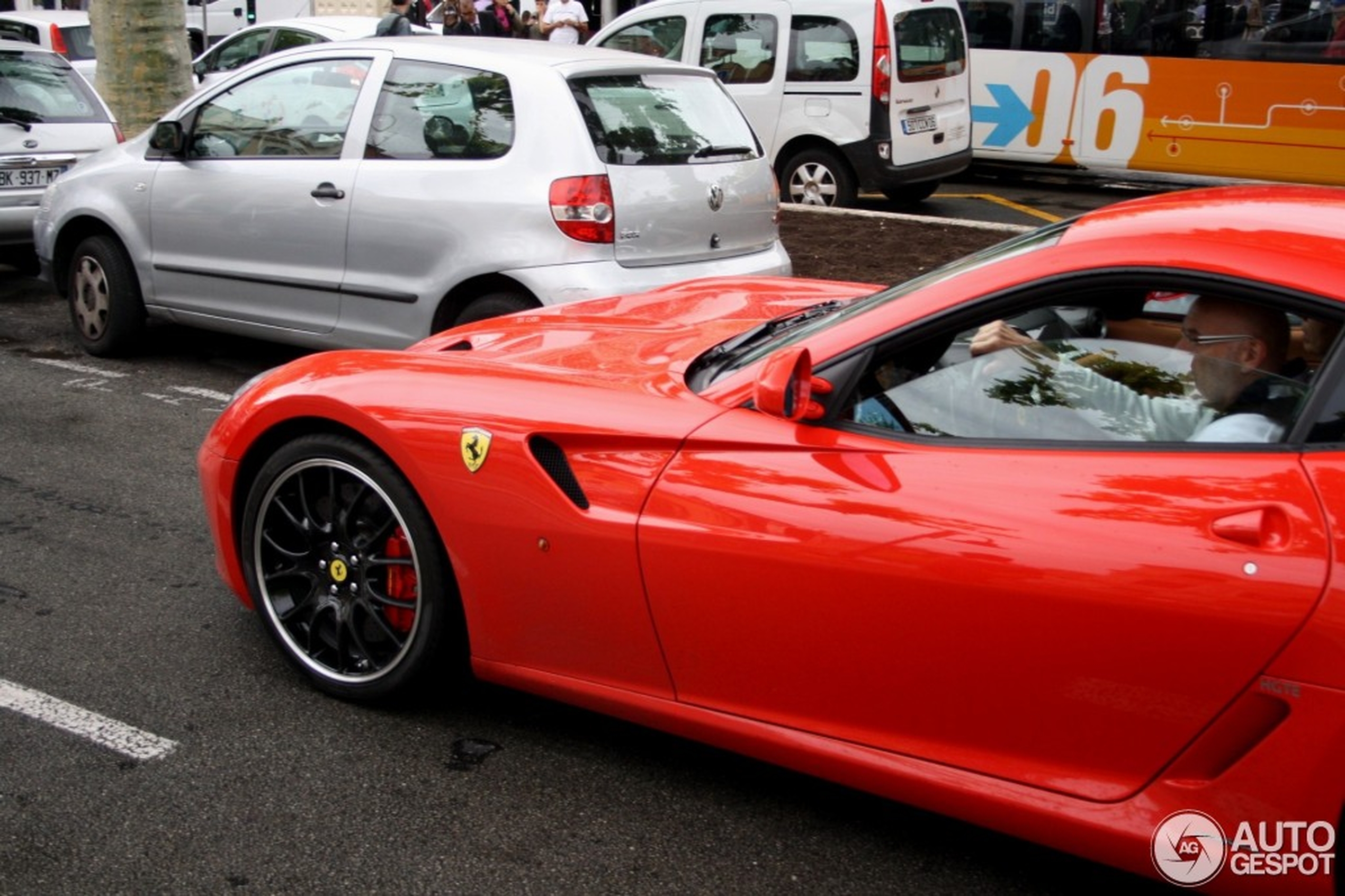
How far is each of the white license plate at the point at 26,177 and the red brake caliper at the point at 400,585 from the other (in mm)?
7068

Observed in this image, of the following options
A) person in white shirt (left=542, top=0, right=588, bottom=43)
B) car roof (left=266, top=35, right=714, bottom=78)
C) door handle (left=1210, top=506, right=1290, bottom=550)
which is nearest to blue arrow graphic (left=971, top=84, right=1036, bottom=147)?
person in white shirt (left=542, top=0, right=588, bottom=43)

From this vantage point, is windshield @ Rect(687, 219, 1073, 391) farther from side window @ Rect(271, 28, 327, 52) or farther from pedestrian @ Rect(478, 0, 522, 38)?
pedestrian @ Rect(478, 0, 522, 38)

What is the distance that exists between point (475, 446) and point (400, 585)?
0.51 meters

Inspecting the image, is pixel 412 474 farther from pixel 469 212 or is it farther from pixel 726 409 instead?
pixel 469 212

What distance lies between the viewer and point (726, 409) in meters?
3.15

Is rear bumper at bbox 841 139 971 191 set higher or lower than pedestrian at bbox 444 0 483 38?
lower

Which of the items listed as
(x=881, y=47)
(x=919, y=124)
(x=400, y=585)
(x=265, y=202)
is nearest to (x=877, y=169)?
(x=919, y=124)

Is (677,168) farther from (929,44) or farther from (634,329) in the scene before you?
(929,44)

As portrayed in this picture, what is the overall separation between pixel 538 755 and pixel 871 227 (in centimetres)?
767

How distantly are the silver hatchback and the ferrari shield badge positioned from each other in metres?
2.85

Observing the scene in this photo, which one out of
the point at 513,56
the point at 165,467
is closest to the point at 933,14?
the point at 513,56

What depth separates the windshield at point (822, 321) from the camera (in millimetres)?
3143

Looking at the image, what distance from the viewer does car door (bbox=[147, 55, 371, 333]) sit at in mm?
6754

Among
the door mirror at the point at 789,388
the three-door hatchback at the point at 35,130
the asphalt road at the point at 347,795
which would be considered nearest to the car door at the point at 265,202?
the asphalt road at the point at 347,795
